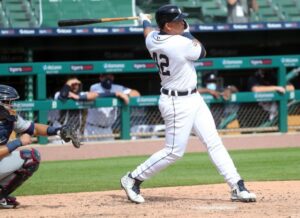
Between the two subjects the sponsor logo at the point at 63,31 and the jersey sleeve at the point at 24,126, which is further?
the sponsor logo at the point at 63,31

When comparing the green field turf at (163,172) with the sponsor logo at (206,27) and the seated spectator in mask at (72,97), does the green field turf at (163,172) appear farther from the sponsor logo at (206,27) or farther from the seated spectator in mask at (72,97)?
the sponsor logo at (206,27)

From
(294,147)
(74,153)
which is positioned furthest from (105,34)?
(294,147)

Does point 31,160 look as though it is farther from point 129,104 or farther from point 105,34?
point 105,34

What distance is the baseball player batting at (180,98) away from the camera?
281 inches

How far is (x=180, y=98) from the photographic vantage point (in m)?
7.19

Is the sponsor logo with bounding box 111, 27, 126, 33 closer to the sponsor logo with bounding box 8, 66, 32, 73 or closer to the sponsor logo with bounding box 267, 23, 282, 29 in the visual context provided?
the sponsor logo with bounding box 8, 66, 32, 73

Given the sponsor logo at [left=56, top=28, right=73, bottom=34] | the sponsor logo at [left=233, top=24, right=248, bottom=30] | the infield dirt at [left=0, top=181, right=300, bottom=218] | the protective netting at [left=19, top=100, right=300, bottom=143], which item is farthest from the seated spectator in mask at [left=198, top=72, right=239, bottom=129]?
the infield dirt at [left=0, top=181, right=300, bottom=218]

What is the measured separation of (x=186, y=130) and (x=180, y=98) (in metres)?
0.28

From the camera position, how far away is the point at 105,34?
1488cm

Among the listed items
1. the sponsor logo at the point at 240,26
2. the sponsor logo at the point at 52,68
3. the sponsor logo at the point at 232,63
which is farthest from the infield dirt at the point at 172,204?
the sponsor logo at the point at 240,26

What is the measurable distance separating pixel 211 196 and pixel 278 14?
9211 mm

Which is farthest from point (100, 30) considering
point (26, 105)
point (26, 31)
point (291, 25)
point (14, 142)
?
point (14, 142)

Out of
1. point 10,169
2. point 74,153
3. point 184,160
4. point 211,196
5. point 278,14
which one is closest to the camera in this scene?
point 10,169

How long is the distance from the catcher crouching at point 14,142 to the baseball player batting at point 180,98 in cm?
85
